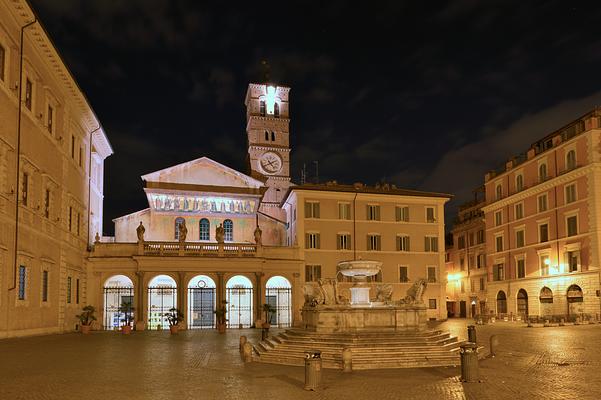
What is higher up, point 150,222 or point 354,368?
point 150,222

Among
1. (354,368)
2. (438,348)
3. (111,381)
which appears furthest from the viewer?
(438,348)

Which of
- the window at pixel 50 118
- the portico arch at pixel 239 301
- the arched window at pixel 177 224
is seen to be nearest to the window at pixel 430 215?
the portico arch at pixel 239 301

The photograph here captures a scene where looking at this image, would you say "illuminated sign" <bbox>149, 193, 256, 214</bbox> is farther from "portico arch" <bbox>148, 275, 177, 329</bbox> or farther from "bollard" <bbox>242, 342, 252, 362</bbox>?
"bollard" <bbox>242, 342, 252, 362</bbox>

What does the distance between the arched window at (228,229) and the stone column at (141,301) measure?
8953mm

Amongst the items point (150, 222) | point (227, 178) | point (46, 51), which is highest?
point (46, 51)

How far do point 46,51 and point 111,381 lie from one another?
2078 centimetres

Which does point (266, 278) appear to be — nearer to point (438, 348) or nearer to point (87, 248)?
point (87, 248)

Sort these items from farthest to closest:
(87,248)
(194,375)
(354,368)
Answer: (87,248), (354,368), (194,375)

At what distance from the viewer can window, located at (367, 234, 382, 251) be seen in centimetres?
4891

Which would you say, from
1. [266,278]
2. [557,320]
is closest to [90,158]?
[266,278]

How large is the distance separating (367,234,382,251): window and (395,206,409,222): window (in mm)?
2472

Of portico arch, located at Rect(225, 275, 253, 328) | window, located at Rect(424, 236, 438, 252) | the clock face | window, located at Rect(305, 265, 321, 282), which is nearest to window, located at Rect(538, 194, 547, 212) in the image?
window, located at Rect(424, 236, 438, 252)

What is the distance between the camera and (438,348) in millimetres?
17719

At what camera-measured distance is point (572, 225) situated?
45.3m
